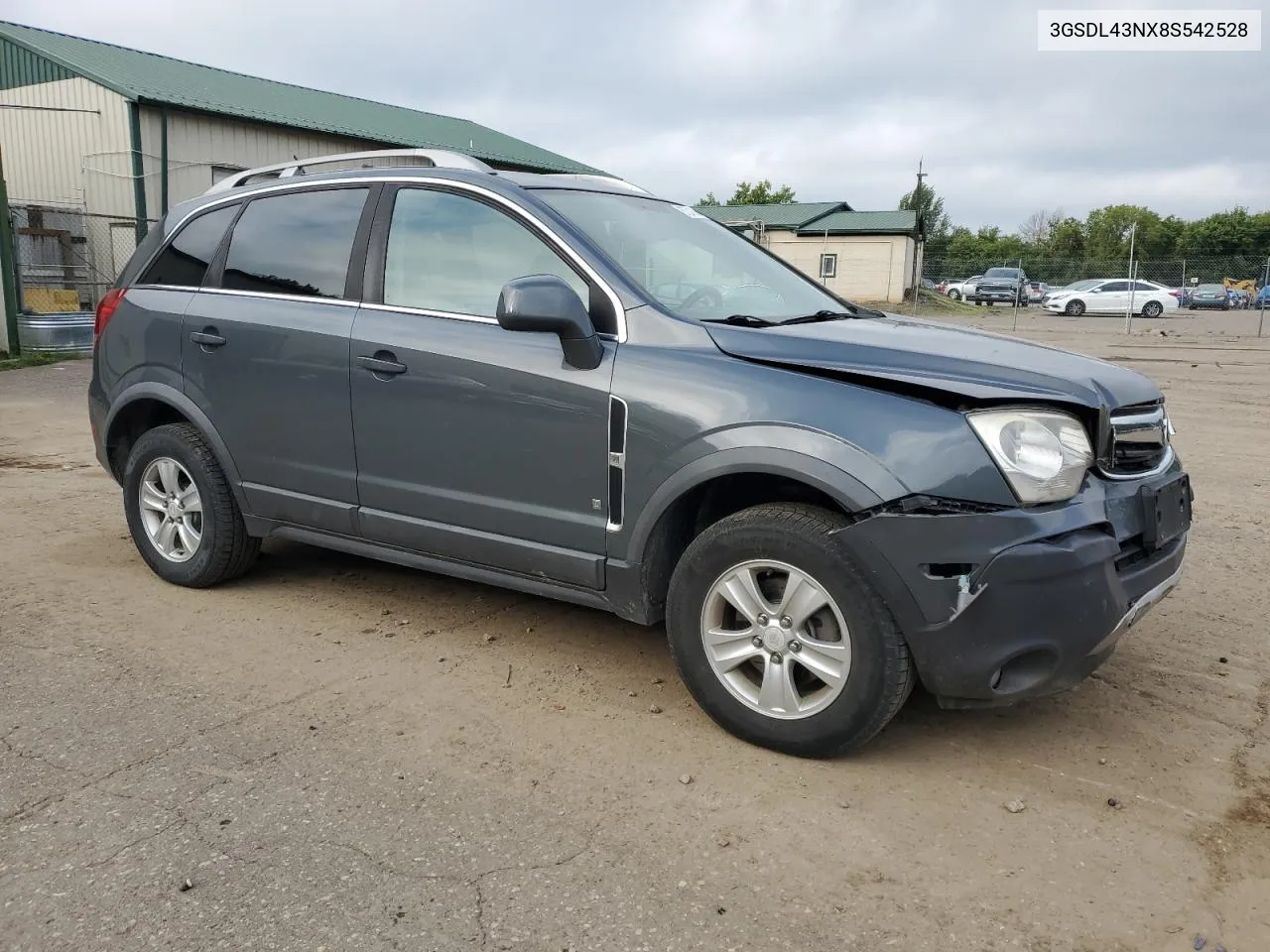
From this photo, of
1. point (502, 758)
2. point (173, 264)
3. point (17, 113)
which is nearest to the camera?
point (502, 758)

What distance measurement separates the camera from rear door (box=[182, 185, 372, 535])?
4.28 m

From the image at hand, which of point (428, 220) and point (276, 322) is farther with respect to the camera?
point (276, 322)

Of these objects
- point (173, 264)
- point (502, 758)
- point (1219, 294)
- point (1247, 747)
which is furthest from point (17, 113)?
point (1219, 294)

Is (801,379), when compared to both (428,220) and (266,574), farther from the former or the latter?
(266,574)

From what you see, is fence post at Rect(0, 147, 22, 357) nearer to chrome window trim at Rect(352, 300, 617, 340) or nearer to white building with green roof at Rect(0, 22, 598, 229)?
white building with green roof at Rect(0, 22, 598, 229)

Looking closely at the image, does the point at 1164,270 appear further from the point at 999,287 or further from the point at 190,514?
the point at 190,514

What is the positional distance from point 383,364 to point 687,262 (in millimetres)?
1263

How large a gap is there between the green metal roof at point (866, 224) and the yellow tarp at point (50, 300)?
32.1 meters

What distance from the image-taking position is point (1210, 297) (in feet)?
149

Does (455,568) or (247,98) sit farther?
(247,98)

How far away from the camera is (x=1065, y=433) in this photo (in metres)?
3.09

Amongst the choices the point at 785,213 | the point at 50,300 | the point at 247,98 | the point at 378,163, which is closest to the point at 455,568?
the point at 378,163

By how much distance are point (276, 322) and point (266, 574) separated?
1421 mm

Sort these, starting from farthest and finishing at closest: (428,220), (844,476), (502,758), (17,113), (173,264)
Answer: (17,113)
(173,264)
(428,220)
(502,758)
(844,476)
